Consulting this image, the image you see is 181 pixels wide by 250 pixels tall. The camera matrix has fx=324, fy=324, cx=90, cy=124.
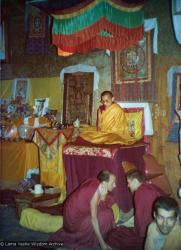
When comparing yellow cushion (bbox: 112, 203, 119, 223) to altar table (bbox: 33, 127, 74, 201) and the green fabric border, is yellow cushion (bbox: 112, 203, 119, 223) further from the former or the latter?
the green fabric border

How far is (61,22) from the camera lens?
12.2 ft

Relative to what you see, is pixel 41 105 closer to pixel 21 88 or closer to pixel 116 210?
pixel 21 88

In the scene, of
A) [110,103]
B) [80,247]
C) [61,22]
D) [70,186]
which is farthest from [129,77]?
[80,247]

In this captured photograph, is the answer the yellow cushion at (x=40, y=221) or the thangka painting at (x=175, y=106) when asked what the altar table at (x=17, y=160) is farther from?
the thangka painting at (x=175, y=106)

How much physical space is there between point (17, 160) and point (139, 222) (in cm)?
225

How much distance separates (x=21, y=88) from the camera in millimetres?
5375

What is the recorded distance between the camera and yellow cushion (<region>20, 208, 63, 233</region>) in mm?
3449

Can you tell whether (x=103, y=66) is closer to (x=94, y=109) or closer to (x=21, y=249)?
(x=94, y=109)

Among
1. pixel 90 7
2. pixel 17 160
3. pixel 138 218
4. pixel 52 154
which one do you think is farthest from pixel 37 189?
pixel 90 7

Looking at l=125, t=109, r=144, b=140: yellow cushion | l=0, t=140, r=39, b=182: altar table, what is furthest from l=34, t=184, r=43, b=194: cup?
l=125, t=109, r=144, b=140: yellow cushion

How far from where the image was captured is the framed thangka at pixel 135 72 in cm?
422

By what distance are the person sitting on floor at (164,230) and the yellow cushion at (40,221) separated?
4.06 feet

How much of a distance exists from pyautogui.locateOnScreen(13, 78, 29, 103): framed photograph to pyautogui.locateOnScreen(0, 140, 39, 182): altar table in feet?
3.35

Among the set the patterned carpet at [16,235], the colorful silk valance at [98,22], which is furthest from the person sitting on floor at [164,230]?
the colorful silk valance at [98,22]
